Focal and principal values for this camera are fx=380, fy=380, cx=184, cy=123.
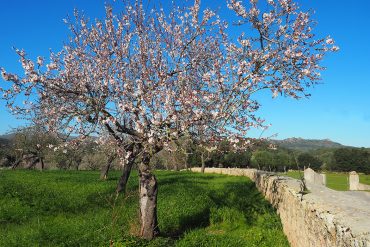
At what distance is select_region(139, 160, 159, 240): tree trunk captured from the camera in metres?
11.8

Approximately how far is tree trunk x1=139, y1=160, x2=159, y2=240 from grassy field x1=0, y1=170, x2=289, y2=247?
0.38 metres

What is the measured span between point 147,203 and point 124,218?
6.94ft

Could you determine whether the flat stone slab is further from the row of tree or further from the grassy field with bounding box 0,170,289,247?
the row of tree

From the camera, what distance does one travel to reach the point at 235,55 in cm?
1227

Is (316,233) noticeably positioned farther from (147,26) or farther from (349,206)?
(147,26)

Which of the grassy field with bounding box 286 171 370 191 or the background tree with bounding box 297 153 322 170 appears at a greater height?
the background tree with bounding box 297 153 322 170

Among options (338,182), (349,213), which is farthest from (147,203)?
(338,182)

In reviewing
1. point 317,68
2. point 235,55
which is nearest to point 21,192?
point 235,55

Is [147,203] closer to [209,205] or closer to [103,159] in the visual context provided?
[209,205]

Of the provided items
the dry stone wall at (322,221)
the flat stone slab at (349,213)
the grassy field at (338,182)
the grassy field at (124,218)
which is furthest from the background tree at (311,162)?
the flat stone slab at (349,213)

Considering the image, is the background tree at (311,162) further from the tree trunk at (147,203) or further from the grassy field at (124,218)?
the tree trunk at (147,203)

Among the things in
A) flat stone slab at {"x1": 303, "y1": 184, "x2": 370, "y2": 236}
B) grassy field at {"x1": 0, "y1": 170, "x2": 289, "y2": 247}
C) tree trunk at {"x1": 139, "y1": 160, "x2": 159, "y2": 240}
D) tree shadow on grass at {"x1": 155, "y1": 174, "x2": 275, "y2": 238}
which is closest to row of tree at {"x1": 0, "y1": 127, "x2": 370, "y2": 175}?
tree shadow on grass at {"x1": 155, "y1": 174, "x2": 275, "y2": 238}

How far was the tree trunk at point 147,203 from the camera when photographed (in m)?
11.8

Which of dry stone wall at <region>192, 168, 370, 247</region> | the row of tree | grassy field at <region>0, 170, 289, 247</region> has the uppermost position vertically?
the row of tree
